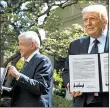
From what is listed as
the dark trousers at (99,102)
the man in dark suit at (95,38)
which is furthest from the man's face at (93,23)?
the dark trousers at (99,102)

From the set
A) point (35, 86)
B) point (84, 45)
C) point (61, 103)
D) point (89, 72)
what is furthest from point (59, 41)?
point (89, 72)

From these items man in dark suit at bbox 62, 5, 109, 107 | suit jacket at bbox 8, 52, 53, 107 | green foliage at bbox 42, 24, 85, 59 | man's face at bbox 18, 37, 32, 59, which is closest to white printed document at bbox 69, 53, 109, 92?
man in dark suit at bbox 62, 5, 109, 107

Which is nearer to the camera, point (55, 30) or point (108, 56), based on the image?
point (108, 56)

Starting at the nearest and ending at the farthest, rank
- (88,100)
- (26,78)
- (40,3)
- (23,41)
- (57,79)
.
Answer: (88,100)
(26,78)
(23,41)
(57,79)
(40,3)

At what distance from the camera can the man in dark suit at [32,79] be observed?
1.60 meters

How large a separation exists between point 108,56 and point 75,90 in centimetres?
21

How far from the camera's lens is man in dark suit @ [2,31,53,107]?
1.60m

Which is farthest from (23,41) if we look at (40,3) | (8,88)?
(40,3)

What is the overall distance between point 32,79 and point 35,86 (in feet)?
0.17

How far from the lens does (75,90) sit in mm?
1275

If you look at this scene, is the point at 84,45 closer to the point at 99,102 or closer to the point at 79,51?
the point at 79,51

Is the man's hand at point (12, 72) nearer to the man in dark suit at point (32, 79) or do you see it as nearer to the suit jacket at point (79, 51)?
the man in dark suit at point (32, 79)

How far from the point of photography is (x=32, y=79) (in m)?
1.63

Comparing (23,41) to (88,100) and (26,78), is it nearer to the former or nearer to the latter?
(26,78)
